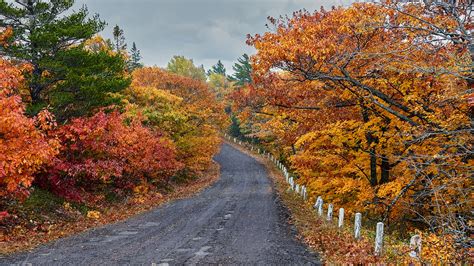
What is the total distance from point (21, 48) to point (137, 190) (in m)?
10.9

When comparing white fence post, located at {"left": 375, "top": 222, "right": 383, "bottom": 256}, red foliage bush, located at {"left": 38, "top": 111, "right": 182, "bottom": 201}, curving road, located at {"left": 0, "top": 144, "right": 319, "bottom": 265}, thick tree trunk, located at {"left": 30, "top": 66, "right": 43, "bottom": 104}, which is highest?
thick tree trunk, located at {"left": 30, "top": 66, "right": 43, "bottom": 104}

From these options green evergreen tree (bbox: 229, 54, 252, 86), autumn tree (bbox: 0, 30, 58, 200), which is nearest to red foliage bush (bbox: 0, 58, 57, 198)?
autumn tree (bbox: 0, 30, 58, 200)

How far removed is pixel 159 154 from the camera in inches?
969

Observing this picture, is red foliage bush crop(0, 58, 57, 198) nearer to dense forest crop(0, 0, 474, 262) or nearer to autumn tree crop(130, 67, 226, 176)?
dense forest crop(0, 0, 474, 262)

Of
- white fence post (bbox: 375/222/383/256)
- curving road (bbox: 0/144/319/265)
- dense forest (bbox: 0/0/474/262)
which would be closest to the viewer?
white fence post (bbox: 375/222/383/256)

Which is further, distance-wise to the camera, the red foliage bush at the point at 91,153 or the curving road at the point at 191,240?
the red foliage bush at the point at 91,153

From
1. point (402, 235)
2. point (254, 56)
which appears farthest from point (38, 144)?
point (402, 235)

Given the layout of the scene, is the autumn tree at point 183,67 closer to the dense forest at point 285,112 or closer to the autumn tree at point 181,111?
the autumn tree at point 181,111

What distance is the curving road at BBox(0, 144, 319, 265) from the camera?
1029 cm

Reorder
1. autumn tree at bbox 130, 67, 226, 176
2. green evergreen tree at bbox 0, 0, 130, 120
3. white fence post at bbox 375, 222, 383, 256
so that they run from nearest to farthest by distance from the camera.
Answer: white fence post at bbox 375, 222, 383, 256
green evergreen tree at bbox 0, 0, 130, 120
autumn tree at bbox 130, 67, 226, 176

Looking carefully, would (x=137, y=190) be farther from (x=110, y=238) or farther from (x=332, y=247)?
(x=332, y=247)

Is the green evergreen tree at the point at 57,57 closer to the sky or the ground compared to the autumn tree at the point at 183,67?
closer to the ground

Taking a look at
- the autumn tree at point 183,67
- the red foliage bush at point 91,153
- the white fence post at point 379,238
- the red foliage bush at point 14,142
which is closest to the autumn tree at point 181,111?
the red foliage bush at point 91,153

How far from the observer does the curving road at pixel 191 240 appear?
10289 millimetres
